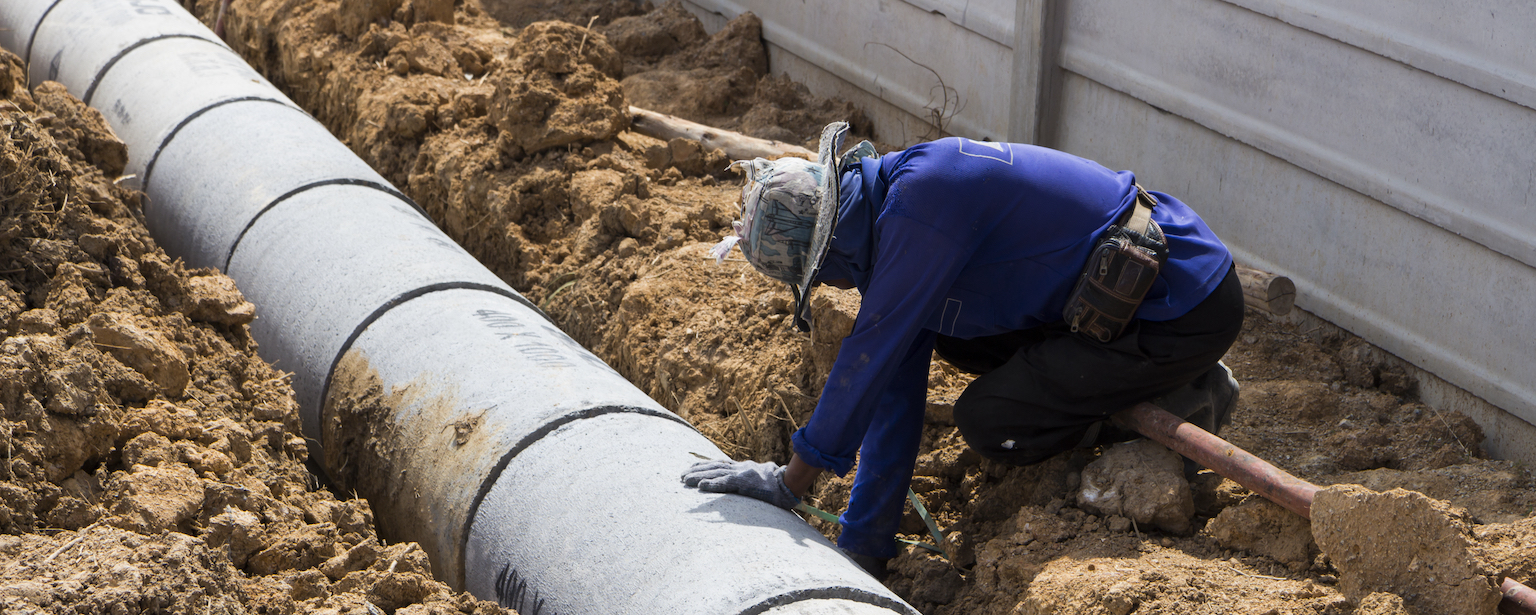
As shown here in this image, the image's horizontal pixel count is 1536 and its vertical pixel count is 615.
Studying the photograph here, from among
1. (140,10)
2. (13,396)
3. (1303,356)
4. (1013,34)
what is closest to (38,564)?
(13,396)

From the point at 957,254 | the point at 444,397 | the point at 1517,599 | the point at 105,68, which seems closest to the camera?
the point at 1517,599

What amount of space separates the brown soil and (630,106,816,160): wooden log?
0.12 metres

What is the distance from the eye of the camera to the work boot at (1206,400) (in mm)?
2928

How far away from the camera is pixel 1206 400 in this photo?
9.71ft

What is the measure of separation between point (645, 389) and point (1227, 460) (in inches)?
87.6

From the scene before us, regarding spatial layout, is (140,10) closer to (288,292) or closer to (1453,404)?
(288,292)

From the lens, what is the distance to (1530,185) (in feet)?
10.2

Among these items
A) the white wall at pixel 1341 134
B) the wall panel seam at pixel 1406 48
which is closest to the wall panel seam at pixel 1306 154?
the white wall at pixel 1341 134

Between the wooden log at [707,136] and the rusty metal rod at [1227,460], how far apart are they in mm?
2579

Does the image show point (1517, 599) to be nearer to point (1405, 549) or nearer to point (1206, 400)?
point (1405, 549)

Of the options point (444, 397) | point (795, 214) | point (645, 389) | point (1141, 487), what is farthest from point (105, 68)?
point (1141, 487)

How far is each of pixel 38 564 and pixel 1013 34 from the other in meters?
3.93

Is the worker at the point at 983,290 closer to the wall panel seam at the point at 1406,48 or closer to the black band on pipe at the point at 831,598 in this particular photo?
the black band on pipe at the point at 831,598

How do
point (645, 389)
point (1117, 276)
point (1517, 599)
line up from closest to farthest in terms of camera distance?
point (1517, 599)
point (1117, 276)
point (645, 389)
